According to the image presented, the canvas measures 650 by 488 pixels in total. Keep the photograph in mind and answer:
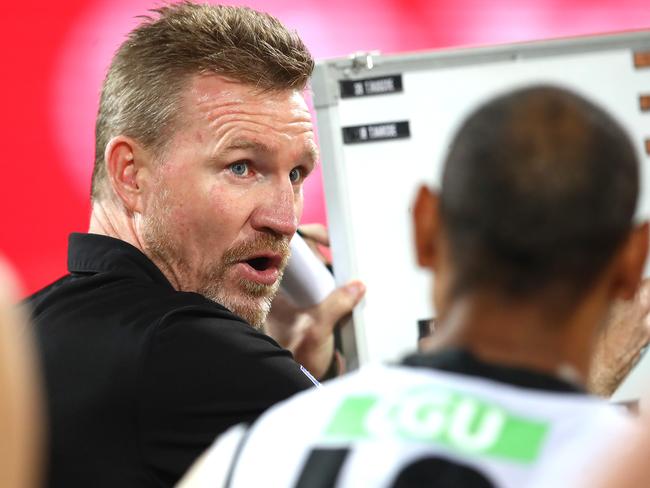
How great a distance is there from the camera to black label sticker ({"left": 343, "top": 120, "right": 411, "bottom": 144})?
228 cm

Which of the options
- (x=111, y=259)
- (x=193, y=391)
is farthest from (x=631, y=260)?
(x=111, y=259)

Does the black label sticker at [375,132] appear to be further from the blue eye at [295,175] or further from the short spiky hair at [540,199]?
the short spiky hair at [540,199]

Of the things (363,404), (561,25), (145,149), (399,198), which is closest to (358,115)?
(399,198)

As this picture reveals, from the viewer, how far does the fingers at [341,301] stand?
2277 mm

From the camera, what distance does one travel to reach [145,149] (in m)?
1.83

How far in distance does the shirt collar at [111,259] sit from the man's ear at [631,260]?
0.89m

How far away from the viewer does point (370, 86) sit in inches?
89.6

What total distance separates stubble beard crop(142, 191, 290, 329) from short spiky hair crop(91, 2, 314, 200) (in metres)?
0.11

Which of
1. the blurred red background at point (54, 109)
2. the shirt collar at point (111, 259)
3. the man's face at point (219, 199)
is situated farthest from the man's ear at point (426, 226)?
the blurred red background at point (54, 109)

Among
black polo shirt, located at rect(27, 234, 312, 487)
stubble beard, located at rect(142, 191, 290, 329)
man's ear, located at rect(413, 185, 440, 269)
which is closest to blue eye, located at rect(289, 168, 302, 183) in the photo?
stubble beard, located at rect(142, 191, 290, 329)

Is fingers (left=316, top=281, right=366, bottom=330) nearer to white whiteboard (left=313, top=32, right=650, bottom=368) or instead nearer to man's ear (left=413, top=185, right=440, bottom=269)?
white whiteboard (left=313, top=32, right=650, bottom=368)

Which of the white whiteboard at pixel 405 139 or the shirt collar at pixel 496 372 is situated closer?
the shirt collar at pixel 496 372

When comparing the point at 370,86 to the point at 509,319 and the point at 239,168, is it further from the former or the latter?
the point at 509,319

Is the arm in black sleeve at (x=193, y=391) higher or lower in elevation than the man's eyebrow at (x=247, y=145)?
lower
